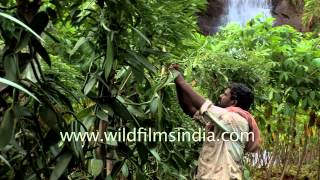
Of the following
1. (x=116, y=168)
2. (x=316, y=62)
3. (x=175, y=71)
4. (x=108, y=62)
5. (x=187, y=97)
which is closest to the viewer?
(x=108, y=62)

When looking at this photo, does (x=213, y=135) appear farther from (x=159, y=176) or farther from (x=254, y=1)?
(x=254, y=1)

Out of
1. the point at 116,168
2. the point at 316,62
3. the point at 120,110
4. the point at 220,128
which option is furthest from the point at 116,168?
the point at 316,62

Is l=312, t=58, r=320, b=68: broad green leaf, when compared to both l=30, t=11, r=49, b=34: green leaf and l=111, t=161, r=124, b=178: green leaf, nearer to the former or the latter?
l=111, t=161, r=124, b=178: green leaf

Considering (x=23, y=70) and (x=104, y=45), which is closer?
(x=23, y=70)

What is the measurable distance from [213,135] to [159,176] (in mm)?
386

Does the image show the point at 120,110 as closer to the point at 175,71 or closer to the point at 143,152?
the point at 143,152

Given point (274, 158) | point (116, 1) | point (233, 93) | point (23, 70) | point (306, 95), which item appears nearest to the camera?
point (23, 70)

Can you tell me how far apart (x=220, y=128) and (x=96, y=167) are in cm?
70

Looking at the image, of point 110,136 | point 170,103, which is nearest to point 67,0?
point 110,136

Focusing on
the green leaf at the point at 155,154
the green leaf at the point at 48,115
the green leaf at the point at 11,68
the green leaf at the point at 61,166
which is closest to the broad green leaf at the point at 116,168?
the green leaf at the point at 155,154

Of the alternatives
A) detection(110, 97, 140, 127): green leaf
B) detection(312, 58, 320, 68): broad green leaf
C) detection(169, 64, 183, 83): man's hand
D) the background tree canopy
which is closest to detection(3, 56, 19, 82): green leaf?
the background tree canopy

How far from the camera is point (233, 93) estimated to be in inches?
87.3

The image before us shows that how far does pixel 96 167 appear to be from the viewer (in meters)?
1.57

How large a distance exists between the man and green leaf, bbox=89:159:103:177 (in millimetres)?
572
